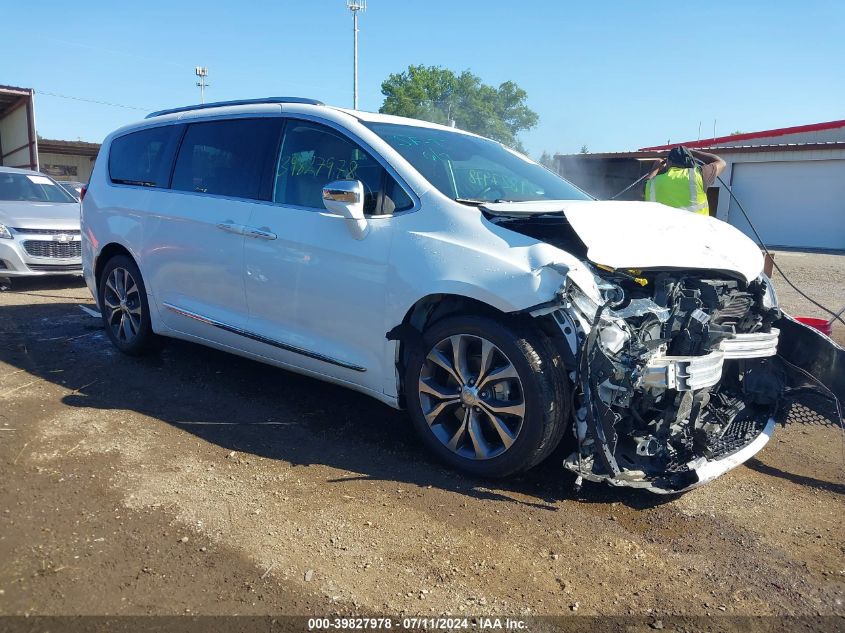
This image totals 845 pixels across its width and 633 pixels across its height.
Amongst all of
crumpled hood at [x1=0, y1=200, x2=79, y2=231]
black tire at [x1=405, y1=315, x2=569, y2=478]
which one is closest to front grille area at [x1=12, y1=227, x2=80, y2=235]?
crumpled hood at [x1=0, y1=200, x2=79, y2=231]

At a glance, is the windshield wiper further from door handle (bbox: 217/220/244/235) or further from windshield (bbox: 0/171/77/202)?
windshield (bbox: 0/171/77/202)

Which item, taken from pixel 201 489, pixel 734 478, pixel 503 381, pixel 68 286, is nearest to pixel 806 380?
pixel 734 478

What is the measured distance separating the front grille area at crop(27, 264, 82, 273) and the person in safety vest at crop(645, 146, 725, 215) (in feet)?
24.2

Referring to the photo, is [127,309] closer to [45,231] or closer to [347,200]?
[347,200]

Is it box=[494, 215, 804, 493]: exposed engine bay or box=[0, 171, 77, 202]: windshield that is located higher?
Result: box=[0, 171, 77, 202]: windshield

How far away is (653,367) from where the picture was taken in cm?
310

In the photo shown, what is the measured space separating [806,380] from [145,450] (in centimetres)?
384

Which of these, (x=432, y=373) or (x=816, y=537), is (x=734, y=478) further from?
(x=432, y=373)

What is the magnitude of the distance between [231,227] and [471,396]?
2060mm

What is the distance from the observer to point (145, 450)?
384 centimetres

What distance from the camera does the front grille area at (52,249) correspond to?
884 centimetres

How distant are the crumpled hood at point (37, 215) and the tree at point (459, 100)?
48759 mm

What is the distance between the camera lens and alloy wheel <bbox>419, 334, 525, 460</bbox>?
3.41 metres

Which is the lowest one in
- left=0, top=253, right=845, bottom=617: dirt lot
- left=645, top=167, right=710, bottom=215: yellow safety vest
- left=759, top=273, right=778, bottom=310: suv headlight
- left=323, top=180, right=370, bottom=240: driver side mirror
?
left=0, top=253, right=845, bottom=617: dirt lot
